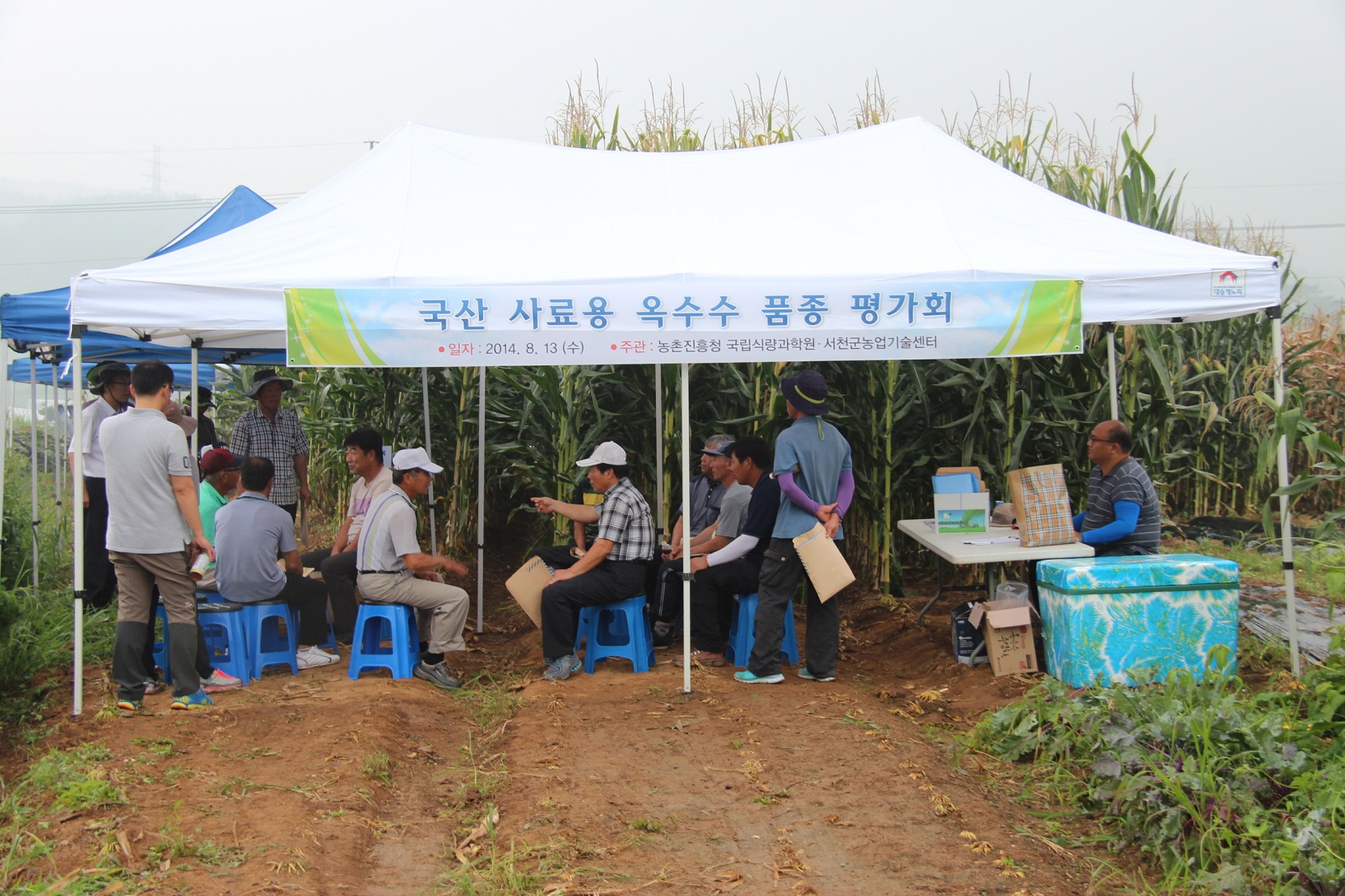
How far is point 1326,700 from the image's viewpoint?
4.04 metres

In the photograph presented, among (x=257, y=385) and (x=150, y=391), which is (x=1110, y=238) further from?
(x=257, y=385)

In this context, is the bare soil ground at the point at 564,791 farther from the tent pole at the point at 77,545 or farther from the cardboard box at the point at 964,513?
the cardboard box at the point at 964,513

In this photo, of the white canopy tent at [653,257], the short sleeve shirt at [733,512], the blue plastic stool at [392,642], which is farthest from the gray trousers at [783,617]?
the blue plastic stool at [392,642]

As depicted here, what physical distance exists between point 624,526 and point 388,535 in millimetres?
1355

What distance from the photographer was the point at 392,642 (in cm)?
607

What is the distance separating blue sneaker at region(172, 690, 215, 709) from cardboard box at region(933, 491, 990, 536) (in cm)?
430

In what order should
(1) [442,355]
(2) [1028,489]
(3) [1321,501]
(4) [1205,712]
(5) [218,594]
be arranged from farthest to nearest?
1. (3) [1321,501]
2. (5) [218,594]
3. (2) [1028,489]
4. (1) [442,355]
5. (4) [1205,712]

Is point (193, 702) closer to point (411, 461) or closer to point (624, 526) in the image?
point (411, 461)

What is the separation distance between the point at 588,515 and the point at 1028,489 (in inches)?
104

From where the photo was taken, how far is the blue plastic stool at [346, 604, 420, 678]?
19.4ft

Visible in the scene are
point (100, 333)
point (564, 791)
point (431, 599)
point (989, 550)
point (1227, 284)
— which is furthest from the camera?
point (100, 333)

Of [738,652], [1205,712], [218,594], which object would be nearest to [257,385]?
[218,594]

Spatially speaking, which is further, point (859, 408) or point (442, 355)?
point (859, 408)

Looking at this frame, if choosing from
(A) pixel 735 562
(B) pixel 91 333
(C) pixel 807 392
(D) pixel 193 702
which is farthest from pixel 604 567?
(B) pixel 91 333
